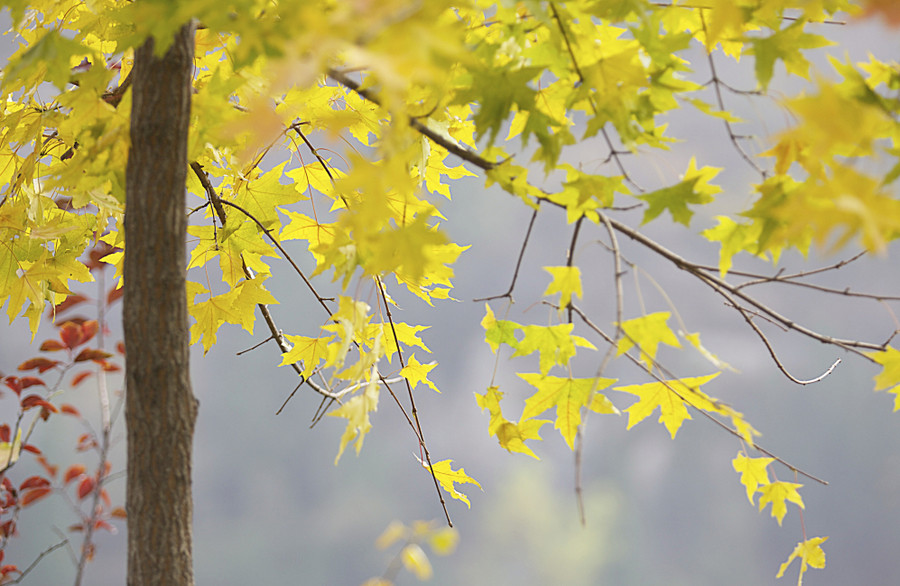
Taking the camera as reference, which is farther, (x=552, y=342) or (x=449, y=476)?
(x=449, y=476)

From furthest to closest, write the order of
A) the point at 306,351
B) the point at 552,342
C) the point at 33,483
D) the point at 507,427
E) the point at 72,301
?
1. the point at 33,483
2. the point at 72,301
3. the point at 306,351
4. the point at 507,427
5. the point at 552,342

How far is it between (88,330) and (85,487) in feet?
1.74

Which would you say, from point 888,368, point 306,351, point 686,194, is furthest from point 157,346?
point 888,368

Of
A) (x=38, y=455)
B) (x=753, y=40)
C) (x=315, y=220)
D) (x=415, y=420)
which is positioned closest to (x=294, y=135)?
(x=315, y=220)

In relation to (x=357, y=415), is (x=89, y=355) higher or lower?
higher

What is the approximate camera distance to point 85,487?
1952 mm

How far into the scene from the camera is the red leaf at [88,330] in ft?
5.87

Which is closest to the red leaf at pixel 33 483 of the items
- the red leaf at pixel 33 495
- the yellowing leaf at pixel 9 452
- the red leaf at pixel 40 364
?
the red leaf at pixel 33 495

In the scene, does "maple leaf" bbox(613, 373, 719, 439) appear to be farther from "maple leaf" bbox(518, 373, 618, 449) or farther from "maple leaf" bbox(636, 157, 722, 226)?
"maple leaf" bbox(636, 157, 722, 226)

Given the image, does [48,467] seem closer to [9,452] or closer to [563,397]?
[9,452]

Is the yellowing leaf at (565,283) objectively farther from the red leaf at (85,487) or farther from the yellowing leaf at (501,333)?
the red leaf at (85,487)

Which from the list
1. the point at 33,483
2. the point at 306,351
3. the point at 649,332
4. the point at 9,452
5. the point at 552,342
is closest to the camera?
the point at 649,332

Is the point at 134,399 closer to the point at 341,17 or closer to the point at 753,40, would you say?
the point at 341,17

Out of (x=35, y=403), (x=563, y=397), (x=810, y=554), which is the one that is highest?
(x=35, y=403)
